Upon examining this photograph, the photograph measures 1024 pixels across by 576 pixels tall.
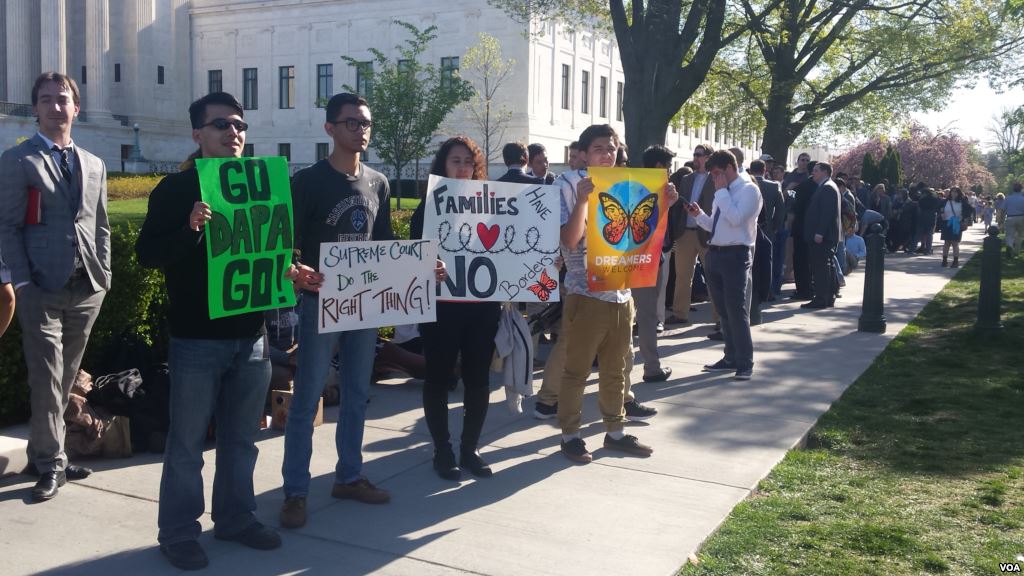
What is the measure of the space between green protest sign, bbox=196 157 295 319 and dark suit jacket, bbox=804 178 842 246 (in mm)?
10514

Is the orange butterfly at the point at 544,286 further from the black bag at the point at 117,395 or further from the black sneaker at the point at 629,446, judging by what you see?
the black bag at the point at 117,395

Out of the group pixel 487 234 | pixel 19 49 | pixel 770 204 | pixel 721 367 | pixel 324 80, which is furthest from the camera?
pixel 324 80

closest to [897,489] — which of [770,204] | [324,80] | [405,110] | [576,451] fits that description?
[576,451]

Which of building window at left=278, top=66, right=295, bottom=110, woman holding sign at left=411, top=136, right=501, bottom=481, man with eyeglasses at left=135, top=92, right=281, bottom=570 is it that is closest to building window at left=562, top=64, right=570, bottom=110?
building window at left=278, top=66, right=295, bottom=110

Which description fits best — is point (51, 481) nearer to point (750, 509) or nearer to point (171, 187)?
point (171, 187)

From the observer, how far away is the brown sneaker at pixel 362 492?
17.1 ft

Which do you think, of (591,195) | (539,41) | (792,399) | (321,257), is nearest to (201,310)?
(321,257)

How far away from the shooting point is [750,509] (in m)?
5.16

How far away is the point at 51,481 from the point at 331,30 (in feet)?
189

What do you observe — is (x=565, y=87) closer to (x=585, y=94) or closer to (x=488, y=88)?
(x=585, y=94)

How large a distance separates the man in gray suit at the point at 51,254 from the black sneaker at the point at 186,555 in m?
1.25

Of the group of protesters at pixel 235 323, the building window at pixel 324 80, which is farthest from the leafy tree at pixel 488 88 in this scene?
the group of protesters at pixel 235 323

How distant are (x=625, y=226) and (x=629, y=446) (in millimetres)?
1437

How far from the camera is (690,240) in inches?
478
